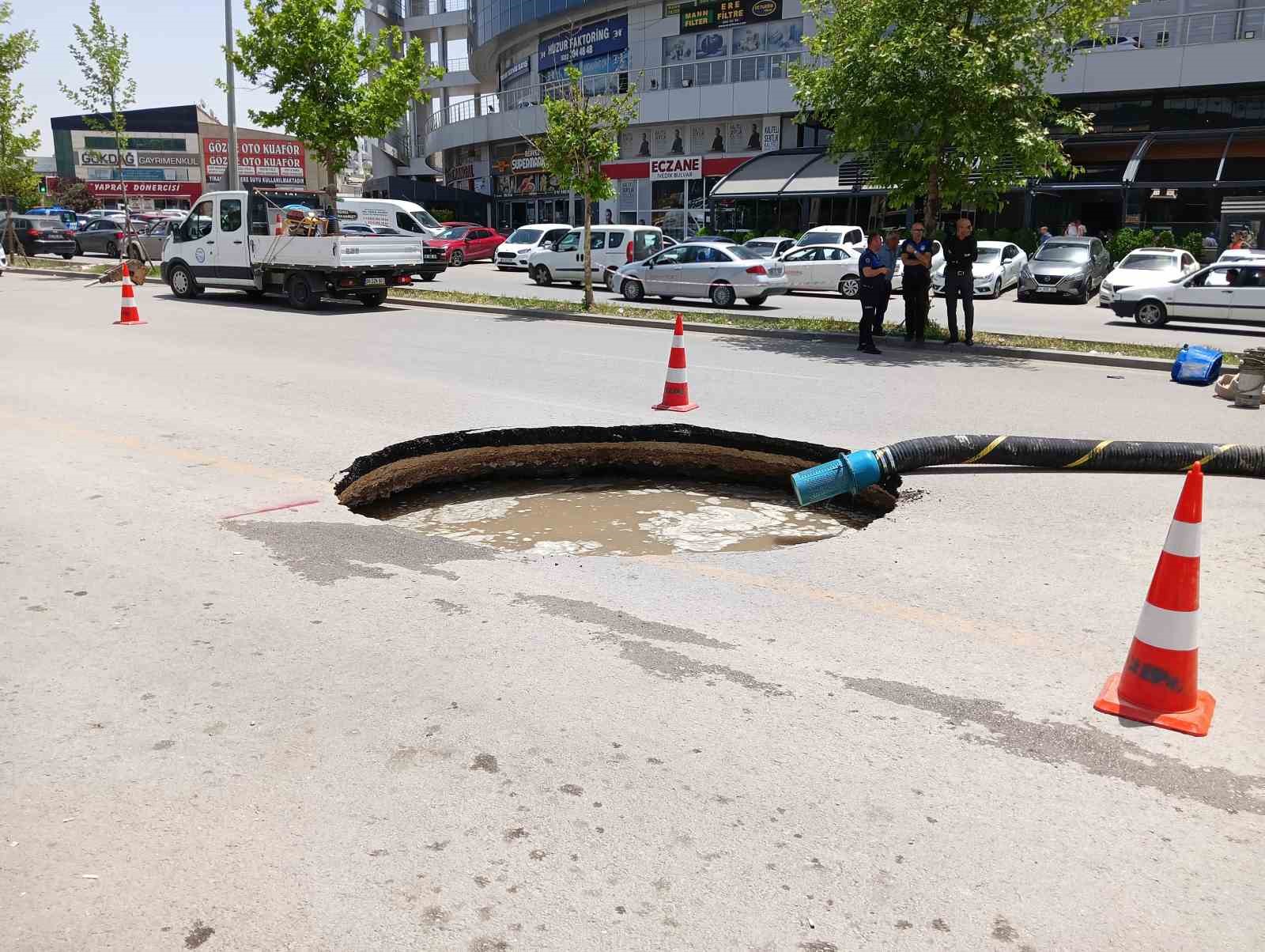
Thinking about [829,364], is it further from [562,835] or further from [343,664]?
[562,835]

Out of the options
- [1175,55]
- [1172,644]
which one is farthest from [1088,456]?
[1175,55]

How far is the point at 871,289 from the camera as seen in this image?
571 inches

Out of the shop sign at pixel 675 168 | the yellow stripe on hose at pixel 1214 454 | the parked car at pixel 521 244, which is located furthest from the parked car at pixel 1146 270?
the shop sign at pixel 675 168

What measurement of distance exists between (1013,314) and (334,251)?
47.7ft

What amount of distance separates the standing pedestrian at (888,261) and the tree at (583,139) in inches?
220

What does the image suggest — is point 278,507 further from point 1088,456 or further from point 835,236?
point 835,236

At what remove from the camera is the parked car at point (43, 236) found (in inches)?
1527

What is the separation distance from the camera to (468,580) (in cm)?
509

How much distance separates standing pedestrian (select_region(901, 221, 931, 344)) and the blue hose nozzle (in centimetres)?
909

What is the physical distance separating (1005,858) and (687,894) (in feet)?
3.04

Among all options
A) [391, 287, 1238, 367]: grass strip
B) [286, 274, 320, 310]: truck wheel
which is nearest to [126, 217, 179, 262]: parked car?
[286, 274, 320, 310]: truck wheel

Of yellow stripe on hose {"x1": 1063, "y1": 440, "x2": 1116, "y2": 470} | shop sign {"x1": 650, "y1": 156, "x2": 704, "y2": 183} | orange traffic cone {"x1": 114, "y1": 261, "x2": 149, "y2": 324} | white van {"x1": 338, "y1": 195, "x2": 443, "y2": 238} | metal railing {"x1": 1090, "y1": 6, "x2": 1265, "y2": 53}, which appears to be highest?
metal railing {"x1": 1090, "y1": 6, "x2": 1265, "y2": 53}

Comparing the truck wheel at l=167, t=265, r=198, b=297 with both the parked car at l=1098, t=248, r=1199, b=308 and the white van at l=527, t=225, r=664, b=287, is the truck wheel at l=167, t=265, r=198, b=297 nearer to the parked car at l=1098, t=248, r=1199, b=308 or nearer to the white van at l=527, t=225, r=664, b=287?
the white van at l=527, t=225, r=664, b=287

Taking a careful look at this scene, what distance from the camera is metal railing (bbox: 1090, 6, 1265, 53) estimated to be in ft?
107
